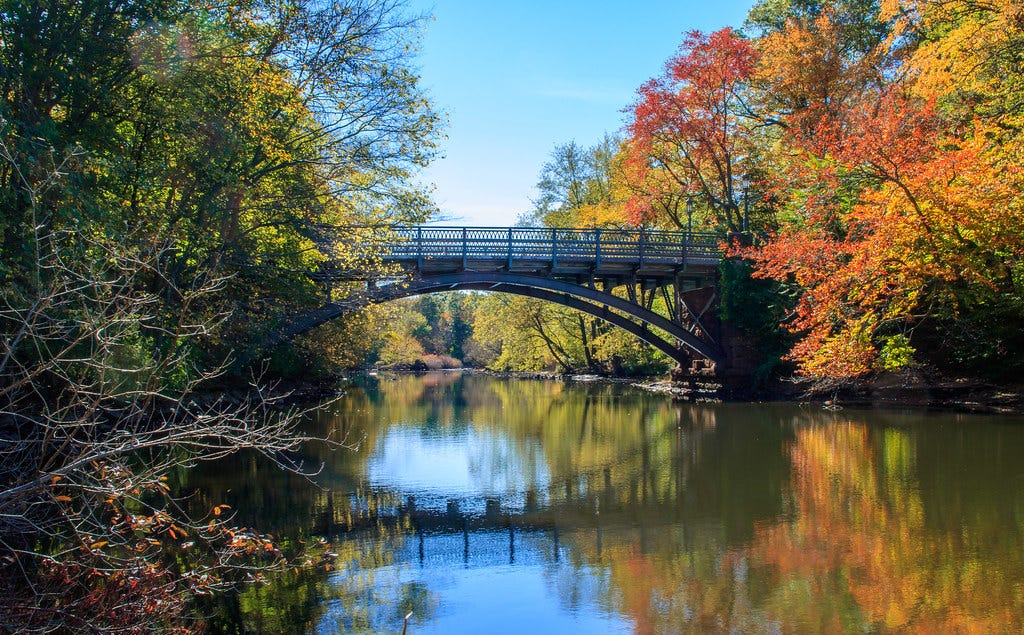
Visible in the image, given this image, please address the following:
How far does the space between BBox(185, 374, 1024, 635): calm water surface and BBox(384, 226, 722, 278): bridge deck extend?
5.88 metres

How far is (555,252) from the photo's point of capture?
21.1 meters

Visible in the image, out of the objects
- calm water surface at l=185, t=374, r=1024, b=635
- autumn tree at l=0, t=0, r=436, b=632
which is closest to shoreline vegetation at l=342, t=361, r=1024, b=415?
calm water surface at l=185, t=374, r=1024, b=635

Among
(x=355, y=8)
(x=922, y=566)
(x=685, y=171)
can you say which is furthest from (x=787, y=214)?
(x=922, y=566)

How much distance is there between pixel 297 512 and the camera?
909 cm

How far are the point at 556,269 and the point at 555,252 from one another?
0.55 metres

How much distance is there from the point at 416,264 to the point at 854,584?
15068mm

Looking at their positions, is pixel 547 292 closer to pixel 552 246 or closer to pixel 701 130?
pixel 552 246

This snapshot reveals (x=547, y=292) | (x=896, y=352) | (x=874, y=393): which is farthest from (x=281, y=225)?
(x=874, y=393)

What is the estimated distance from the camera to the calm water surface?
5750mm

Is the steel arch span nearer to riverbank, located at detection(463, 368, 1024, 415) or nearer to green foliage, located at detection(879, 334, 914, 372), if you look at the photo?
riverbank, located at detection(463, 368, 1024, 415)

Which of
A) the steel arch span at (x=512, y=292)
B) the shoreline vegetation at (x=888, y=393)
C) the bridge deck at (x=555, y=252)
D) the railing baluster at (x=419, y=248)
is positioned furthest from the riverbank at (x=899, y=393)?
the railing baluster at (x=419, y=248)

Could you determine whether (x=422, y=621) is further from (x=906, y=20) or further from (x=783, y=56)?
(x=783, y=56)

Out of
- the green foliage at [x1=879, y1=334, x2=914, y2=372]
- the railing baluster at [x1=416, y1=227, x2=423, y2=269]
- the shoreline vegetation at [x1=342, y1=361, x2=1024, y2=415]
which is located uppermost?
the railing baluster at [x1=416, y1=227, x2=423, y2=269]

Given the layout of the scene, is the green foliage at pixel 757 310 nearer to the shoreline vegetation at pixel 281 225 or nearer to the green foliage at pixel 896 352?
the shoreline vegetation at pixel 281 225
